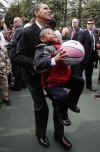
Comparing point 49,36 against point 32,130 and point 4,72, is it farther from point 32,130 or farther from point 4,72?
point 4,72

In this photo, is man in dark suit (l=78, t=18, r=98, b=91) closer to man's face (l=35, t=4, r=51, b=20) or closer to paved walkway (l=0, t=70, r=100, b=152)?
paved walkway (l=0, t=70, r=100, b=152)

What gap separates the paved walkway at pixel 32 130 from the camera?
3.08 m

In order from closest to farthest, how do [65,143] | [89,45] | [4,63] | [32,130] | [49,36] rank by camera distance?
[49,36] → [65,143] → [32,130] → [4,63] → [89,45]

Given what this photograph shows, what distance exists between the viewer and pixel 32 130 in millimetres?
3568

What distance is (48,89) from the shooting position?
2773 millimetres

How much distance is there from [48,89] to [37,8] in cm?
103

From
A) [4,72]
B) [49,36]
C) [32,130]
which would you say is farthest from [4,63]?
[49,36]

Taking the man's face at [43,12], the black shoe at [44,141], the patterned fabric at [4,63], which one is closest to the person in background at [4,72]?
the patterned fabric at [4,63]

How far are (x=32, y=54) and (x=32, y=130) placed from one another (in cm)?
142

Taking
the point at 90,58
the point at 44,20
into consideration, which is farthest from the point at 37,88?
the point at 90,58

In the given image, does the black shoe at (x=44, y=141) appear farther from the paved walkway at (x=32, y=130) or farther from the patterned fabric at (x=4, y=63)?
the patterned fabric at (x=4, y=63)

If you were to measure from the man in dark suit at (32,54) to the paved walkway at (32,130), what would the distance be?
46cm

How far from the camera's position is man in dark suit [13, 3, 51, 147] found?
2.67m

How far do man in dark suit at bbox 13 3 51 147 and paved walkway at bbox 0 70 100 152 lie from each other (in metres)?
0.46
